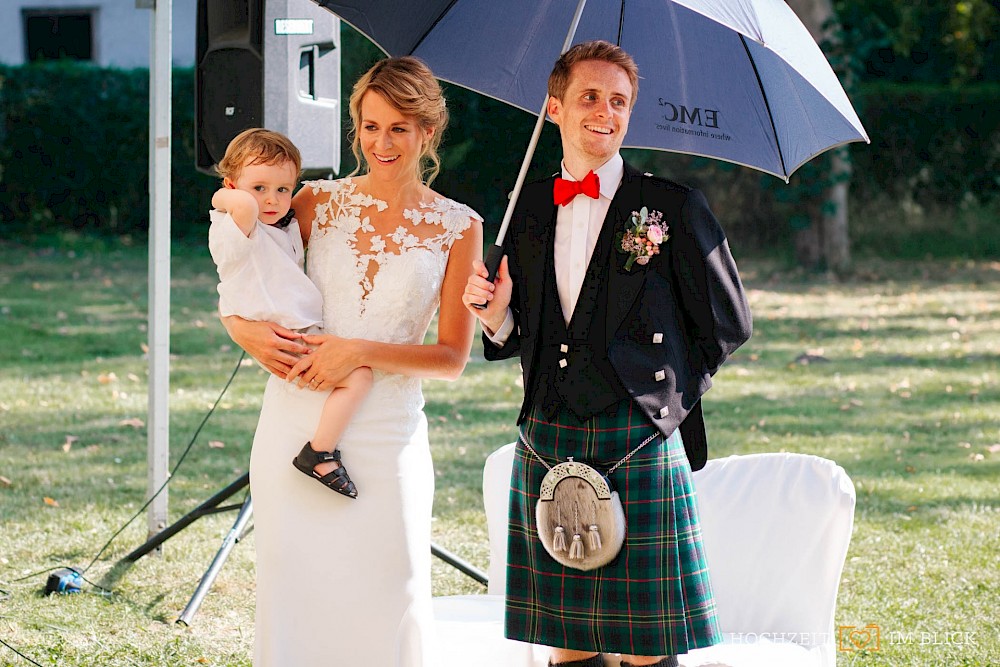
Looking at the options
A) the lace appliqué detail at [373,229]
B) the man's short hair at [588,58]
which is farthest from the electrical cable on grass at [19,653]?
the man's short hair at [588,58]

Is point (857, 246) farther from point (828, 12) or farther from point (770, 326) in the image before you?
point (770, 326)

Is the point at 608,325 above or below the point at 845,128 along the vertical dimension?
below

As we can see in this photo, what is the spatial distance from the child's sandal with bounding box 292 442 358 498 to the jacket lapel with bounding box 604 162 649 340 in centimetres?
70

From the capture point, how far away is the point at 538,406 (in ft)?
9.21

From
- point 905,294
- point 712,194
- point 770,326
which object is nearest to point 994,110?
point 712,194

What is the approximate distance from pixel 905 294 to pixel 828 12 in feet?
12.4

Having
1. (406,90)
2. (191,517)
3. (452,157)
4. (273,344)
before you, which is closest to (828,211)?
(452,157)

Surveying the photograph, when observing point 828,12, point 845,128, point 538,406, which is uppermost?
point 828,12

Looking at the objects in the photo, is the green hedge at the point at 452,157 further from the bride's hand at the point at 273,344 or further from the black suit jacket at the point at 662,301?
the black suit jacket at the point at 662,301

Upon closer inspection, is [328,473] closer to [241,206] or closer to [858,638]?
[241,206]

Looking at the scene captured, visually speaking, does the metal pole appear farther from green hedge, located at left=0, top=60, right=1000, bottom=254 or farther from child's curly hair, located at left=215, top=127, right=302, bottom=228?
green hedge, located at left=0, top=60, right=1000, bottom=254

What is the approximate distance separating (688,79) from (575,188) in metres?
0.61

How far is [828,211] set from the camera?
1435 centimetres

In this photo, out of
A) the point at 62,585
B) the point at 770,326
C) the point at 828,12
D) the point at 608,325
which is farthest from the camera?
the point at 828,12
